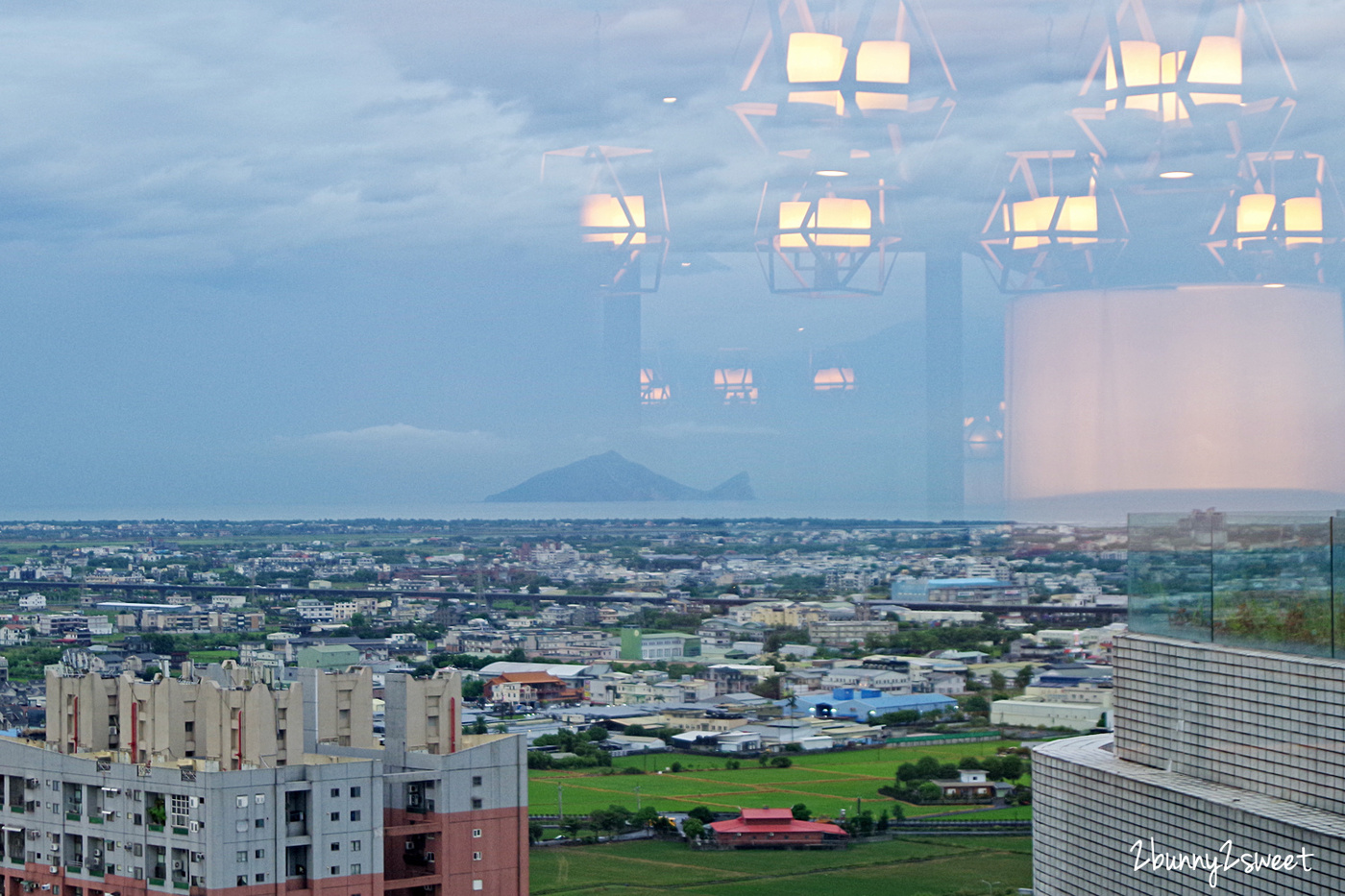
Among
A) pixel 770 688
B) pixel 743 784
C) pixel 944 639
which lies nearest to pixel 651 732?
pixel 743 784

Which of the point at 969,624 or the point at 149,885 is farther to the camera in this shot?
the point at 969,624

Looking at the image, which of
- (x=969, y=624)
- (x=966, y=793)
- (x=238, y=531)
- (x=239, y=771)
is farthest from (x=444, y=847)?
(x=238, y=531)

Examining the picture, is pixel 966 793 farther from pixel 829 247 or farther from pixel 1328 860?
pixel 1328 860

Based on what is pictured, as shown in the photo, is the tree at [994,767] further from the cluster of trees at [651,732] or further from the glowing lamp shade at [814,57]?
the glowing lamp shade at [814,57]

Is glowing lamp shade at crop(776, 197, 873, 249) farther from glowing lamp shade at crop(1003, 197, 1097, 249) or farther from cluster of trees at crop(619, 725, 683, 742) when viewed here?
cluster of trees at crop(619, 725, 683, 742)

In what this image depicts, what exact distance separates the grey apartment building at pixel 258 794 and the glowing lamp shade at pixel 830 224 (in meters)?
11.3

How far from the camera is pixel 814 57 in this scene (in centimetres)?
1692

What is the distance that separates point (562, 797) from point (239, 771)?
9962 mm

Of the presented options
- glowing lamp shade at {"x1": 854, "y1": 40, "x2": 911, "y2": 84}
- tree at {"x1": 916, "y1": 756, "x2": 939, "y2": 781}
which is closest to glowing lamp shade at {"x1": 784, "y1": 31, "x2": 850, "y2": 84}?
glowing lamp shade at {"x1": 854, "y1": 40, "x2": 911, "y2": 84}

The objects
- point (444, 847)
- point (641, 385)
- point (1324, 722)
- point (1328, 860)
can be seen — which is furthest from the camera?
point (641, 385)

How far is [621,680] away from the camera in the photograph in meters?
21.5

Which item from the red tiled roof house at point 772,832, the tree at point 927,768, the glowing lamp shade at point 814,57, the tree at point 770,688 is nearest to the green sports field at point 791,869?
the red tiled roof house at point 772,832

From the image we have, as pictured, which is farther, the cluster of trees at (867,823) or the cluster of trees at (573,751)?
the cluster of trees at (573,751)

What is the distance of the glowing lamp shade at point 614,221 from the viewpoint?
68.6 ft
